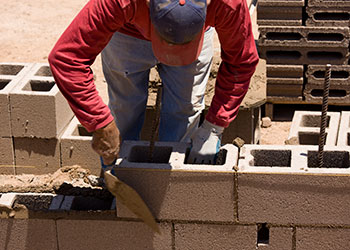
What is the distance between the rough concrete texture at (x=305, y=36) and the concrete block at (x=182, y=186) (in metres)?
2.97

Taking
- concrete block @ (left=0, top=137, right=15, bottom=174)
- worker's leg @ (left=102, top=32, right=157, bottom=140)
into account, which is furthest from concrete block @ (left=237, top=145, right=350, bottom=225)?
concrete block @ (left=0, top=137, right=15, bottom=174)

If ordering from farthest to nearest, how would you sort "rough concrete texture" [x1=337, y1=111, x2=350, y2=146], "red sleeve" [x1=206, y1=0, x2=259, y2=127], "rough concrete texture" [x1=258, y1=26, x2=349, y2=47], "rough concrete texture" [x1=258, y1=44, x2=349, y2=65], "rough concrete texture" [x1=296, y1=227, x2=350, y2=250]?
"rough concrete texture" [x1=258, y1=44, x2=349, y2=65] < "rough concrete texture" [x1=258, y1=26, x2=349, y2=47] < "rough concrete texture" [x1=337, y1=111, x2=350, y2=146] < "rough concrete texture" [x1=296, y1=227, x2=350, y2=250] < "red sleeve" [x1=206, y1=0, x2=259, y2=127]

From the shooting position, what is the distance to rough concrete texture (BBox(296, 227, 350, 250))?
4734 millimetres

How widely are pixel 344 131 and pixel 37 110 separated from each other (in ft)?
8.97

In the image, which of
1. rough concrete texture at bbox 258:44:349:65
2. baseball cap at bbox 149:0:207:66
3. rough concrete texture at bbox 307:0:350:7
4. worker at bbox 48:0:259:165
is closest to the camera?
baseball cap at bbox 149:0:207:66

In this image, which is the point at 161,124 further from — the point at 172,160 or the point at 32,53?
the point at 32,53

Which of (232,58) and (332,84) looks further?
(332,84)

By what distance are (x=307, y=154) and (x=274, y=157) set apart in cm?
22

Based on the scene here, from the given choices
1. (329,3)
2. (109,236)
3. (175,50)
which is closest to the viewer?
(175,50)

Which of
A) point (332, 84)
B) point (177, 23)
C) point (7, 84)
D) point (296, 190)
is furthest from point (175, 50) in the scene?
point (332, 84)

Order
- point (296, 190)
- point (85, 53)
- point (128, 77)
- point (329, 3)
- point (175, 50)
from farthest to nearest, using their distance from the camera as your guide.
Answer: point (329, 3), point (128, 77), point (296, 190), point (85, 53), point (175, 50)

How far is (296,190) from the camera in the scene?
461 centimetres

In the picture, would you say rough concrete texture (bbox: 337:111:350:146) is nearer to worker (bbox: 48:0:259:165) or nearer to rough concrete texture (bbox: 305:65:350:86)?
rough concrete texture (bbox: 305:65:350:86)

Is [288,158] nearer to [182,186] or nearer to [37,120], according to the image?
[182,186]
